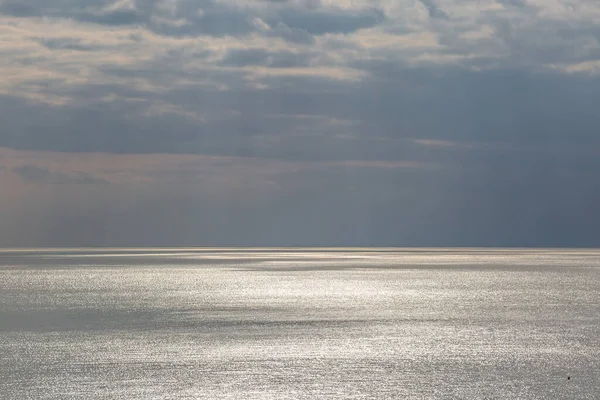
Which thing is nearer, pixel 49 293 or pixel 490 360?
pixel 490 360

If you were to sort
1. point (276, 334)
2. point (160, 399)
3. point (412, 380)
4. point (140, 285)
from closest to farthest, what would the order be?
point (160, 399)
point (412, 380)
point (276, 334)
point (140, 285)

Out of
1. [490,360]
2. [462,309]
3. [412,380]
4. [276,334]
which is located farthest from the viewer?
[462,309]

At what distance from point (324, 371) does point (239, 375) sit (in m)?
2.73

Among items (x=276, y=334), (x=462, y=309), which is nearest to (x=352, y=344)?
(x=276, y=334)

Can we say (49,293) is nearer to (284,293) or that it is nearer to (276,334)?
(284,293)

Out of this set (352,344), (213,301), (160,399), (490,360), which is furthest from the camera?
(213,301)

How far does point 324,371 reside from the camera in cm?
2992

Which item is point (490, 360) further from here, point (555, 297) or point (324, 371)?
point (555, 297)

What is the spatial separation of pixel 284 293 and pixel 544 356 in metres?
40.8

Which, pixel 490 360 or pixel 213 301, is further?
pixel 213 301

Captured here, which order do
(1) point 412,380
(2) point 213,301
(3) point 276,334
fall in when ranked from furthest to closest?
1. (2) point 213,301
2. (3) point 276,334
3. (1) point 412,380

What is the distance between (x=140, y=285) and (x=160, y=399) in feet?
214

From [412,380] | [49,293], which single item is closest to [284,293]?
[49,293]

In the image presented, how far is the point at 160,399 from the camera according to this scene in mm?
24703
